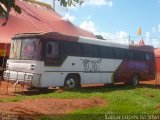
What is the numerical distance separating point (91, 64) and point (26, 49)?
3.94m

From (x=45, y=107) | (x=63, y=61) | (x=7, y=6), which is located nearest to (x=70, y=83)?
(x=63, y=61)

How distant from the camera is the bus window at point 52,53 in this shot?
55.3 ft

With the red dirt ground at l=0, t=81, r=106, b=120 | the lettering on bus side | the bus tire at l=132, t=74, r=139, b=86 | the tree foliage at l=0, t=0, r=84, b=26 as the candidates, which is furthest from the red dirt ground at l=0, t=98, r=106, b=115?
the bus tire at l=132, t=74, r=139, b=86

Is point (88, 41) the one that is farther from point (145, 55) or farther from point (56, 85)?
point (145, 55)

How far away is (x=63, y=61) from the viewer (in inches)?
693

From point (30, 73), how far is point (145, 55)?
35.1 ft

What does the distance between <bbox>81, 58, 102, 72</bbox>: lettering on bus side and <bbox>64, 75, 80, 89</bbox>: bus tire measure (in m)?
0.87

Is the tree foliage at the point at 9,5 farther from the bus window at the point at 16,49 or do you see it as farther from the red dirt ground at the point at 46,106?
the bus window at the point at 16,49

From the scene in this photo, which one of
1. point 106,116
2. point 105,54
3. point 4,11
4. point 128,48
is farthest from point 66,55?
point 4,11

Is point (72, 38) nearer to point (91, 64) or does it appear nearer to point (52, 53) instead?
point (52, 53)

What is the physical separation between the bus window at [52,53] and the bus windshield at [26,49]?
0.47m

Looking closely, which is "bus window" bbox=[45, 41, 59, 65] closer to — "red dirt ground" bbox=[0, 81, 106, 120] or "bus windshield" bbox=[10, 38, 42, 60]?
"bus windshield" bbox=[10, 38, 42, 60]

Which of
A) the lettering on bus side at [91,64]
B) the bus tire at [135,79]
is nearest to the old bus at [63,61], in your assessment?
the lettering on bus side at [91,64]

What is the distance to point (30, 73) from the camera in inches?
652
